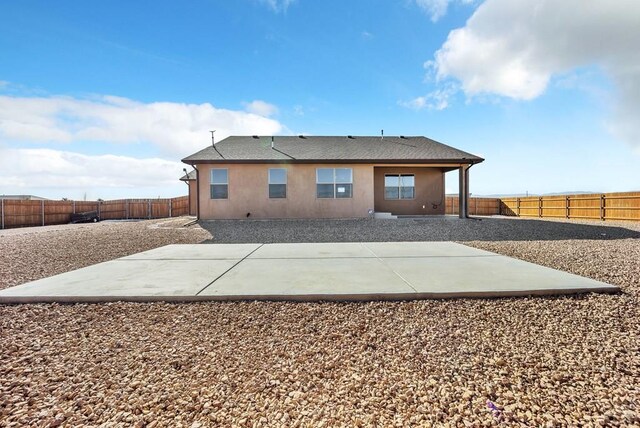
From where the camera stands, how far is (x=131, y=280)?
4.37m

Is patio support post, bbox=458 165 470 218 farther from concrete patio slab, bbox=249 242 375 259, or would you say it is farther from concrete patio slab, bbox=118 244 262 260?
concrete patio slab, bbox=118 244 262 260

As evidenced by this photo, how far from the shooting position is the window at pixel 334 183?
1367cm

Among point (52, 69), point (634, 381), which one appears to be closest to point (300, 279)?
point (634, 381)

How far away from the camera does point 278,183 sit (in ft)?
44.4

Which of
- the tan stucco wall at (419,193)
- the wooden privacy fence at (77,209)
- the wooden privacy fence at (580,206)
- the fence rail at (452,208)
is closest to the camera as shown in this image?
the wooden privacy fence at (580,206)

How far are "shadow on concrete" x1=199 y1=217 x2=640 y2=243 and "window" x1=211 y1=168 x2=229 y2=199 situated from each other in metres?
1.25

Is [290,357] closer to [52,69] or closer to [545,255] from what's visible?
[545,255]

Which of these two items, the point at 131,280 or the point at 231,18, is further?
the point at 231,18

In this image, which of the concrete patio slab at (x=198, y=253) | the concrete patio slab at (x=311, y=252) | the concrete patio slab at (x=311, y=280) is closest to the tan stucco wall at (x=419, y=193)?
the concrete patio slab at (x=311, y=252)

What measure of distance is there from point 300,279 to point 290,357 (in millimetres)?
1960

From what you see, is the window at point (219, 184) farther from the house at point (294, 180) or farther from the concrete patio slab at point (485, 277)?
the concrete patio slab at point (485, 277)

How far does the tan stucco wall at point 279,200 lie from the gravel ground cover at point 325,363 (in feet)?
33.2

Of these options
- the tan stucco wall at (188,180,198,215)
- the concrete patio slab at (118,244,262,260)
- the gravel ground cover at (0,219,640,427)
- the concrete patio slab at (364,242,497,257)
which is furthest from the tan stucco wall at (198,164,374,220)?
the gravel ground cover at (0,219,640,427)

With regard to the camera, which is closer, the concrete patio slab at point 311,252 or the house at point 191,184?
the concrete patio slab at point 311,252
